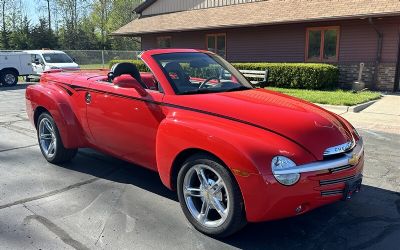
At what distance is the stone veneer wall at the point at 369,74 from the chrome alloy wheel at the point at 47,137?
12.9 metres

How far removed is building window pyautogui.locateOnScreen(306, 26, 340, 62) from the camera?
52.4ft

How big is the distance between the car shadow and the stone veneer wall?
11.2m

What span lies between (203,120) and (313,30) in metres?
14.6

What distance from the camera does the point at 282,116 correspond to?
Result: 11.4 feet

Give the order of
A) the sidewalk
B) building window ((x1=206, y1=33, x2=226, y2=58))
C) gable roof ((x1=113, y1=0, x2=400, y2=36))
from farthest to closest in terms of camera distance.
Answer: building window ((x1=206, y1=33, x2=226, y2=58))
gable roof ((x1=113, y1=0, x2=400, y2=36))
the sidewalk

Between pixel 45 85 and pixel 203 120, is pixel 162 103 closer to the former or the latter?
pixel 203 120

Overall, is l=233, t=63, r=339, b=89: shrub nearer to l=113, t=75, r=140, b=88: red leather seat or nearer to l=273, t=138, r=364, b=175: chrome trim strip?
l=273, t=138, r=364, b=175: chrome trim strip

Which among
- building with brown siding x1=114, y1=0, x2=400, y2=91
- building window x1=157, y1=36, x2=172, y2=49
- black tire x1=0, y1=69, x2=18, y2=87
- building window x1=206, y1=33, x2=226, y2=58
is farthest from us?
building window x1=157, y1=36, x2=172, y2=49

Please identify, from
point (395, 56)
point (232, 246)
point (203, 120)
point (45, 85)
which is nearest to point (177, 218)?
point (232, 246)

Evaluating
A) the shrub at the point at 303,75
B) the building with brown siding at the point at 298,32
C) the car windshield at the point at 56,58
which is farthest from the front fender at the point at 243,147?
the car windshield at the point at 56,58

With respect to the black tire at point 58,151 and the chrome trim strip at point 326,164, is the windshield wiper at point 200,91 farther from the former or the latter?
the black tire at point 58,151

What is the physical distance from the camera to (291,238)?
11.2 feet

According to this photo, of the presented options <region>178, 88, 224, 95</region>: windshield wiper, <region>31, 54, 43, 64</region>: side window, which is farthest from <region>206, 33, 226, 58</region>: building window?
<region>178, 88, 224, 95</region>: windshield wiper

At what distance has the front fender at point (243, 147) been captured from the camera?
300cm
